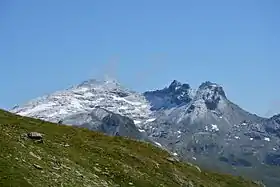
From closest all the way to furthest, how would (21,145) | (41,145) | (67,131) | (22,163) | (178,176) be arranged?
(22,163) → (21,145) → (41,145) → (178,176) → (67,131)

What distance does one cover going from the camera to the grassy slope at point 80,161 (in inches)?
1662

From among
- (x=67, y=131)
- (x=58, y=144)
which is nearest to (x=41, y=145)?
(x=58, y=144)

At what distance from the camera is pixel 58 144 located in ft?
182

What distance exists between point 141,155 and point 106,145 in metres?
4.83

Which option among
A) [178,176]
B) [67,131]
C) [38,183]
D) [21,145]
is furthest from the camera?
[67,131]

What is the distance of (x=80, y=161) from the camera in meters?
52.5

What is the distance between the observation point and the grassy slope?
4222cm

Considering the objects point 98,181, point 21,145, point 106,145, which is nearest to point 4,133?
point 21,145

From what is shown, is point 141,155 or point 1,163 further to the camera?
point 141,155

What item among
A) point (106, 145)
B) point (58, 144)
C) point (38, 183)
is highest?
point (106, 145)

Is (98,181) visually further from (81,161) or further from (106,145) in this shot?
(106,145)

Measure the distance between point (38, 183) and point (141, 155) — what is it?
28321 millimetres

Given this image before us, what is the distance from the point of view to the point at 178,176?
2501 inches

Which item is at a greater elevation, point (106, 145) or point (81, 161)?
point (106, 145)
